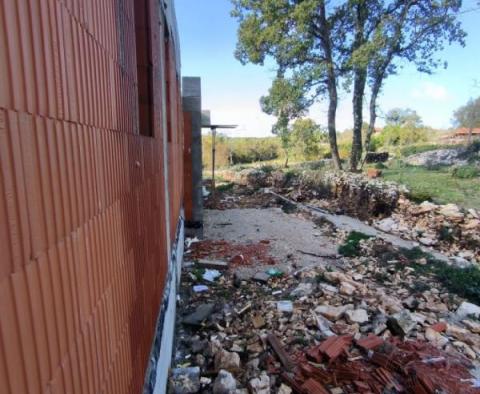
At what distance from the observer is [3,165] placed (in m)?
0.54

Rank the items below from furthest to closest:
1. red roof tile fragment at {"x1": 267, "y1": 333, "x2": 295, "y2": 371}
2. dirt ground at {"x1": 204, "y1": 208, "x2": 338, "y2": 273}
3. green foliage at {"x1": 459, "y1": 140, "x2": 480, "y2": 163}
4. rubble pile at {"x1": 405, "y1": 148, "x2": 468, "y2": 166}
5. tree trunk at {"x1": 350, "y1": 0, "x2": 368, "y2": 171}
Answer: rubble pile at {"x1": 405, "y1": 148, "x2": 468, "y2": 166}, green foliage at {"x1": 459, "y1": 140, "x2": 480, "y2": 163}, tree trunk at {"x1": 350, "y1": 0, "x2": 368, "y2": 171}, dirt ground at {"x1": 204, "y1": 208, "x2": 338, "y2": 273}, red roof tile fragment at {"x1": 267, "y1": 333, "x2": 295, "y2": 371}

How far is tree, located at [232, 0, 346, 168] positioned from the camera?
1398cm

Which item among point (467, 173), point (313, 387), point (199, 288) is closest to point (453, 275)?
point (313, 387)

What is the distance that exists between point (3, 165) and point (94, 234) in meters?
0.54

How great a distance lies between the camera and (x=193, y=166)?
27.4ft

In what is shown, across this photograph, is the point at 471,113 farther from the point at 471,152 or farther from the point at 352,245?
→ the point at 352,245

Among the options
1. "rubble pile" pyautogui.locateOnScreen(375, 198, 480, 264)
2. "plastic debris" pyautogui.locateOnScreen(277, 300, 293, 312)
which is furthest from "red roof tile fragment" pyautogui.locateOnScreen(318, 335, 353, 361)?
"rubble pile" pyautogui.locateOnScreen(375, 198, 480, 264)

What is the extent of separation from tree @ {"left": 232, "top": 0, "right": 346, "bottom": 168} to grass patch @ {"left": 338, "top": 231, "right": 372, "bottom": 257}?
27.9 ft

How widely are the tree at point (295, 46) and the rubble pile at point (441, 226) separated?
6.85m

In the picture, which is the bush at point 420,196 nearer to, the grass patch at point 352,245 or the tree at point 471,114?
Result: the grass patch at point 352,245

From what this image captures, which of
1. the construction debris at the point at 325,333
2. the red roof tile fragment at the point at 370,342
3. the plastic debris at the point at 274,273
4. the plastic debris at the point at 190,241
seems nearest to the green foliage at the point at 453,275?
the construction debris at the point at 325,333

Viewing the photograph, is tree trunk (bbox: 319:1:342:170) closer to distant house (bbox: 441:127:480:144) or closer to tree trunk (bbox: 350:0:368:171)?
tree trunk (bbox: 350:0:368:171)

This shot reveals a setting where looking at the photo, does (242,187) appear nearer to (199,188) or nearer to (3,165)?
(199,188)

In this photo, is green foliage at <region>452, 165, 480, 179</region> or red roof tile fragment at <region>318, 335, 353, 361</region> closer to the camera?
red roof tile fragment at <region>318, 335, 353, 361</region>
